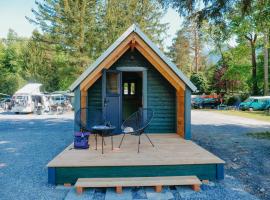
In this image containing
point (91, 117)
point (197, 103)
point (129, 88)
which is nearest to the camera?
point (91, 117)

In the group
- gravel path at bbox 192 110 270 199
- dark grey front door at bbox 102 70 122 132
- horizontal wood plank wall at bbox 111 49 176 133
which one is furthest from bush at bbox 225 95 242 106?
dark grey front door at bbox 102 70 122 132

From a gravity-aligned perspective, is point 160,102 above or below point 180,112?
above

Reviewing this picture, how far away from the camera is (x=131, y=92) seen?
1058 cm

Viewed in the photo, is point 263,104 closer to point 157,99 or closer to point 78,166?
point 157,99

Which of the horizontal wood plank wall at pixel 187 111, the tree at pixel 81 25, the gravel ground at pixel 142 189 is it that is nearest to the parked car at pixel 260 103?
the tree at pixel 81 25

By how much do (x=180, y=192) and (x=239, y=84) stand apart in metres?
31.6

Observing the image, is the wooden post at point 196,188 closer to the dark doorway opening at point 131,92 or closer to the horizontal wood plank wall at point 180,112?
the horizontal wood plank wall at point 180,112

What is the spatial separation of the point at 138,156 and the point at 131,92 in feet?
17.9

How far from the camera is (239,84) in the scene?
110 ft

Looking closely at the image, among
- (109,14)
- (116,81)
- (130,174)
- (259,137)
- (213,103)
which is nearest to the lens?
(130,174)

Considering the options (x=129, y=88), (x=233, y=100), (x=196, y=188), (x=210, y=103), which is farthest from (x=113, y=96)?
(x=233, y=100)

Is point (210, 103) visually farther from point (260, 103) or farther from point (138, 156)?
point (138, 156)

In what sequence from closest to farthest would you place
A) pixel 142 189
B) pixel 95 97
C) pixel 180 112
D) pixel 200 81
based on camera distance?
pixel 142 189 < pixel 180 112 < pixel 95 97 < pixel 200 81

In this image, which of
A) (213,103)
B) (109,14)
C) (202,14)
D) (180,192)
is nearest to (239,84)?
(213,103)
